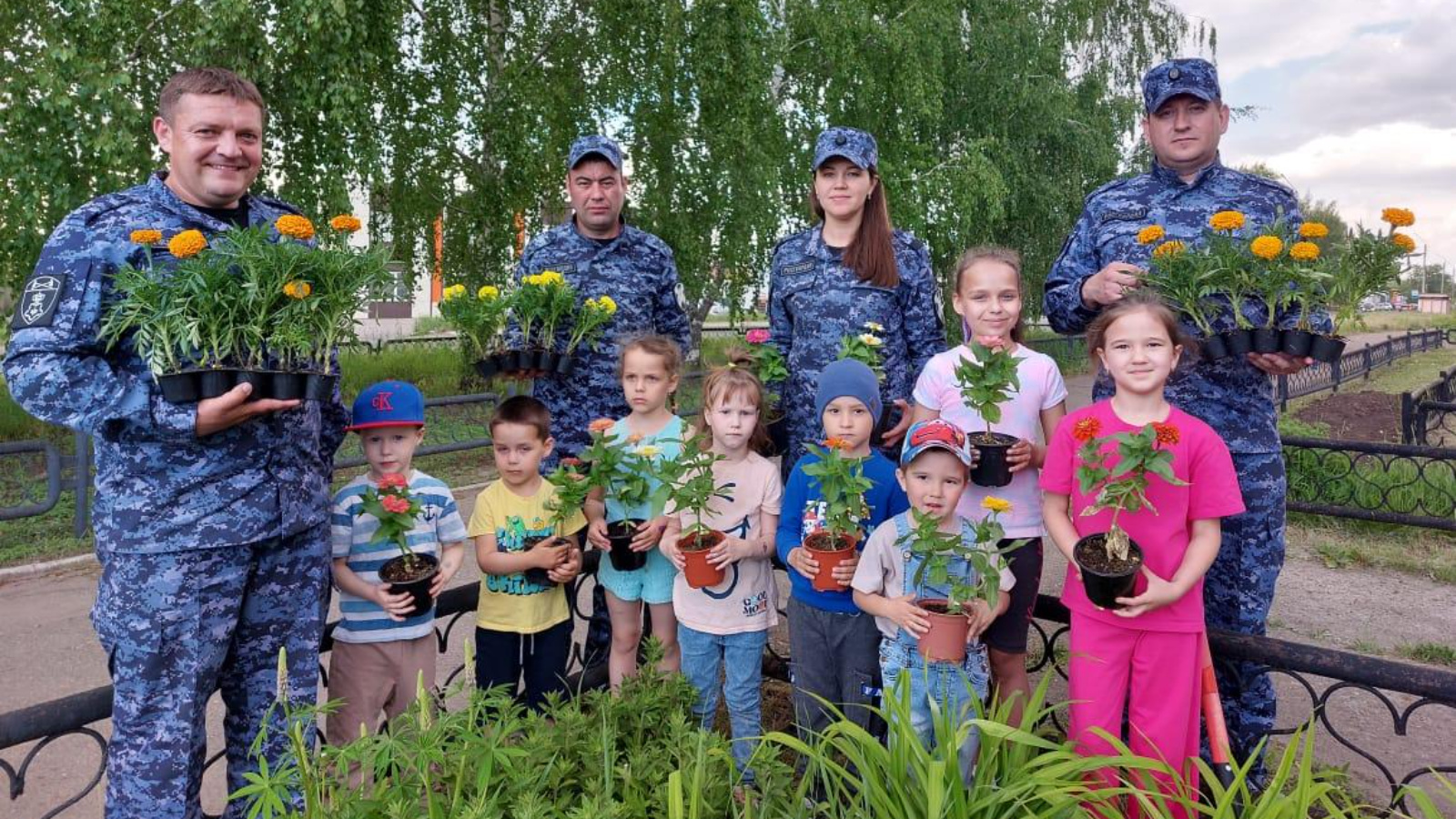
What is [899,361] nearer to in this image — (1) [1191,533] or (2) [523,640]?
(1) [1191,533]

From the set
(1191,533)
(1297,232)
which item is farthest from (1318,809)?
(1297,232)

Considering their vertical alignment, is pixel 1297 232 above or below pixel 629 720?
above

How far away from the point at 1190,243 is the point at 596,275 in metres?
2.26

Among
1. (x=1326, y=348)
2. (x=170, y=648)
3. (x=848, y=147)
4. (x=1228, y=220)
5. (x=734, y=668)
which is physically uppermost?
(x=848, y=147)

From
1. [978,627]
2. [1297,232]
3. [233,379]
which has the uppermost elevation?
[1297,232]

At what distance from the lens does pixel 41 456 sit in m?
9.59

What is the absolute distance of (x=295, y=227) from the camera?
220 centimetres

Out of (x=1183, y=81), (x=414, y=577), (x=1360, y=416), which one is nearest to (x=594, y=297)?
(x=414, y=577)

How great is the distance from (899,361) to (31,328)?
2.65 m

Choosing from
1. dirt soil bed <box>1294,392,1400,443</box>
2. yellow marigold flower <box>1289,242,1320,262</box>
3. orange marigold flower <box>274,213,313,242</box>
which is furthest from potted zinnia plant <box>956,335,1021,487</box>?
dirt soil bed <box>1294,392,1400,443</box>

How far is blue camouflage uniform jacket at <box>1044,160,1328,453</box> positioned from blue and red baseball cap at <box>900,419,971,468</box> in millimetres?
705

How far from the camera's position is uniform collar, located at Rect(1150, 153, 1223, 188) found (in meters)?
2.91

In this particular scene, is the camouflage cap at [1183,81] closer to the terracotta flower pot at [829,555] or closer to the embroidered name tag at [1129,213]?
the embroidered name tag at [1129,213]

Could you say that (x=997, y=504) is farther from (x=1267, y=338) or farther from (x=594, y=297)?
(x=594, y=297)
